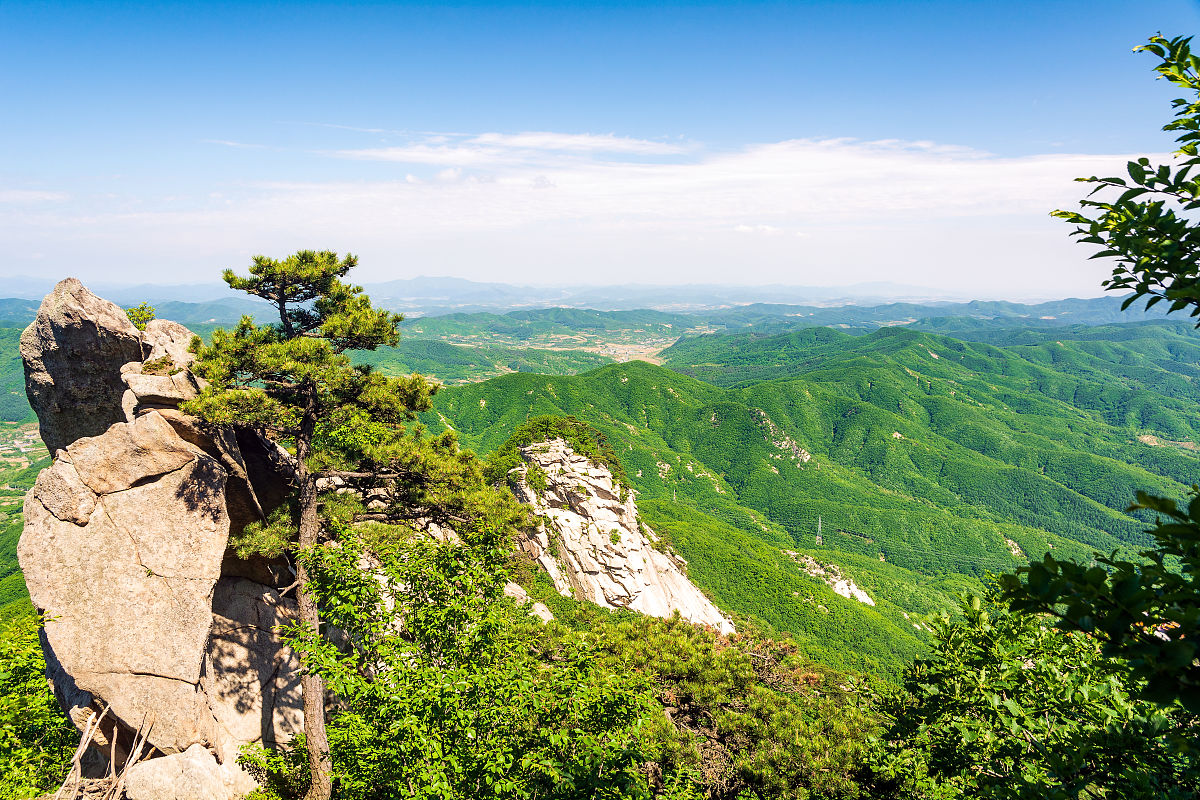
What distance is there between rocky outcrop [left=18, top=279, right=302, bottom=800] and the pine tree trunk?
8.45 ft

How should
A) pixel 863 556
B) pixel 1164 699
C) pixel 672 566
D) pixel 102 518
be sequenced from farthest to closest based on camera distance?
pixel 863 556 → pixel 672 566 → pixel 102 518 → pixel 1164 699

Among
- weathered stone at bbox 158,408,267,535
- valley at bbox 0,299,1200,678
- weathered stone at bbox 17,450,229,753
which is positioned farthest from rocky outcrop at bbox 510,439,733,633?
weathered stone at bbox 17,450,229,753

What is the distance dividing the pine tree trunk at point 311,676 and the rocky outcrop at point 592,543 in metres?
34.6

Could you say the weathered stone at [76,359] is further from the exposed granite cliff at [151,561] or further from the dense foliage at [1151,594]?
the dense foliage at [1151,594]

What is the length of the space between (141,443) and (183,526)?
109 inches

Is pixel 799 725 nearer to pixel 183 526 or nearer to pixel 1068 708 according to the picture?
pixel 1068 708

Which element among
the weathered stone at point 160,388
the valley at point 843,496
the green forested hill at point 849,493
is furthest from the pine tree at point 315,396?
the green forested hill at point 849,493

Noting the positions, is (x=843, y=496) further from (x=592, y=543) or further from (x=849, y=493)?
(x=592, y=543)

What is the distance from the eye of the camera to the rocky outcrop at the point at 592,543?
2095 inches

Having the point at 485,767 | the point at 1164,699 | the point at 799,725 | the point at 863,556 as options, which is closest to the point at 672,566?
the point at 799,725

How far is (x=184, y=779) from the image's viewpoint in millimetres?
15273

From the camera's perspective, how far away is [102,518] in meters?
15.5

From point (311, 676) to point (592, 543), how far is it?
41349mm

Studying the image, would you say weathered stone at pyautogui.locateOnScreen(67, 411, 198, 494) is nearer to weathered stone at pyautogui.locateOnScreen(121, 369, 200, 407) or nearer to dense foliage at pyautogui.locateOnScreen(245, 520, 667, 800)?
weathered stone at pyautogui.locateOnScreen(121, 369, 200, 407)
